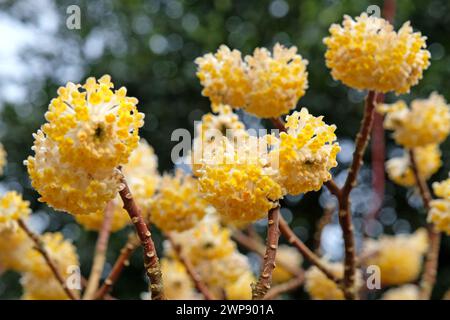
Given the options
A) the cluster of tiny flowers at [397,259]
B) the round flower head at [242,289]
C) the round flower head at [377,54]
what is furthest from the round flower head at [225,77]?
the cluster of tiny flowers at [397,259]

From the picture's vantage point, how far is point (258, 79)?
0.85m

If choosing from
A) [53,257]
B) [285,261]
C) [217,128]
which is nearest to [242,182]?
[217,128]

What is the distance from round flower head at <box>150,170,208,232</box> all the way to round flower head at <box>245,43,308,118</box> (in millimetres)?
185

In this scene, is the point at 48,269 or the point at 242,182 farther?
the point at 48,269

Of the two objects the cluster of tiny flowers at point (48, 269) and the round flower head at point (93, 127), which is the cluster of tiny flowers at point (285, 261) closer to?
the cluster of tiny flowers at point (48, 269)

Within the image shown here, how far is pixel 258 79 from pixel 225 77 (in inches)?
2.0

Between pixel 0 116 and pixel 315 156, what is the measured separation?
413cm

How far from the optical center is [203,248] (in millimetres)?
1136

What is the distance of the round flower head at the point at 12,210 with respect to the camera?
36.7 inches

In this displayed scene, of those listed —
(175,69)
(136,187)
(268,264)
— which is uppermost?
(175,69)

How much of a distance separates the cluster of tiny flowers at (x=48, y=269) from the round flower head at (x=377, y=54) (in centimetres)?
65

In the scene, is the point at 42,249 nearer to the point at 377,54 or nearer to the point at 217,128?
the point at 217,128

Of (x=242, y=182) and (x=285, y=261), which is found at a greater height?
(x=285, y=261)

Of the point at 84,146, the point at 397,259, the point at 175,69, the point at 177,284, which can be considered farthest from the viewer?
the point at 175,69
